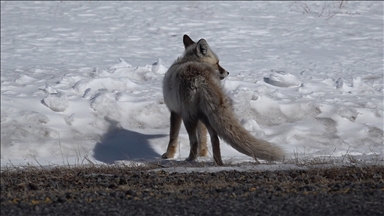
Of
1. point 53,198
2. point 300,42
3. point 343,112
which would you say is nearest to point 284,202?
point 53,198

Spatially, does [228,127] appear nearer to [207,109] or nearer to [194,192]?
[207,109]

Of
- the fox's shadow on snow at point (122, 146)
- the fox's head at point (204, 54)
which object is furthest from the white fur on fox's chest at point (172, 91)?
the fox's shadow on snow at point (122, 146)

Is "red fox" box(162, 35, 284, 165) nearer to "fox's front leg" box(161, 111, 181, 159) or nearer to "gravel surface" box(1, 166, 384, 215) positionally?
"fox's front leg" box(161, 111, 181, 159)

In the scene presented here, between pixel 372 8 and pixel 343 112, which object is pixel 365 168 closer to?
pixel 343 112

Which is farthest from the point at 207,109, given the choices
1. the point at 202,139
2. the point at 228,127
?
the point at 202,139

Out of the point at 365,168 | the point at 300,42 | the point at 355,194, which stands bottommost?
the point at 300,42

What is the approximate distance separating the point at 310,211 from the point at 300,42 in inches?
440

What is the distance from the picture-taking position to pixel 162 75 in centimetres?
1256

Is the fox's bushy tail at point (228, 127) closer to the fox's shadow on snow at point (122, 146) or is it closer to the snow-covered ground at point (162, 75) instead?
the snow-covered ground at point (162, 75)

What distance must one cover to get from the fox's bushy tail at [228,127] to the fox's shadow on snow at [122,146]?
1.57m

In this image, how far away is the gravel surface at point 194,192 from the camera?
15.2 feet

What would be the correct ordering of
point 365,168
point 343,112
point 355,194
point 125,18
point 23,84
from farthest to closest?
point 125,18 → point 23,84 → point 343,112 → point 365,168 → point 355,194

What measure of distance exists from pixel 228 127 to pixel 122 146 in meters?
2.50

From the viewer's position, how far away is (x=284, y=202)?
483cm
